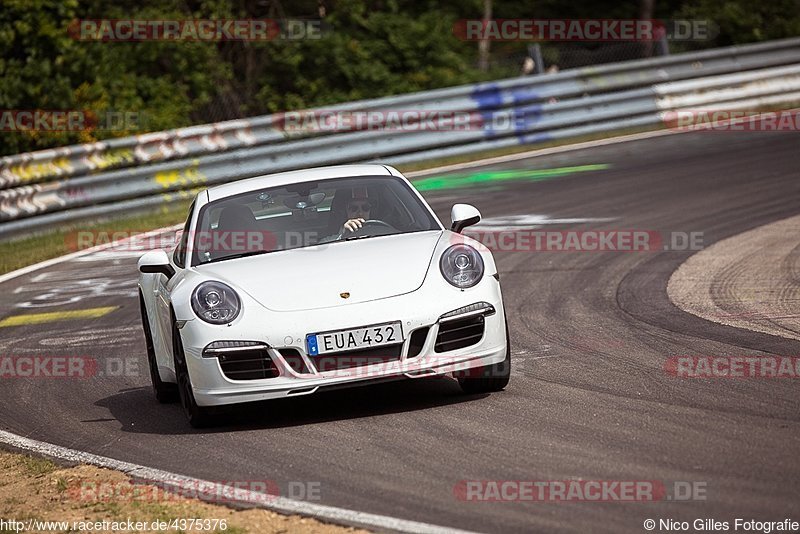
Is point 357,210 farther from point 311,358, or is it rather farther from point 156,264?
point 311,358

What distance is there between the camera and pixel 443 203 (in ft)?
49.7

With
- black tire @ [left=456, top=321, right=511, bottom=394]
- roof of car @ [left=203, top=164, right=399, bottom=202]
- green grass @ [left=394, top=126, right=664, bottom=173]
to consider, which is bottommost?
black tire @ [left=456, top=321, right=511, bottom=394]

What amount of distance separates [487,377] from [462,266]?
0.60m

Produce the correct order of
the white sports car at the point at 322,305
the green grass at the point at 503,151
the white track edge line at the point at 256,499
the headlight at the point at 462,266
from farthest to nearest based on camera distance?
Result: the green grass at the point at 503,151, the headlight at the point at 462,266, the white sports car at the point at 322,305, the white track edge line at the point at 256,499

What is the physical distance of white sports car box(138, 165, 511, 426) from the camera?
6402 millimetres

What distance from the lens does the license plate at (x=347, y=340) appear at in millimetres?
6367

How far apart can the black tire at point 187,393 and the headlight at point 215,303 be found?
25 centimetres

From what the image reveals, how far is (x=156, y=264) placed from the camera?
7.31 meters

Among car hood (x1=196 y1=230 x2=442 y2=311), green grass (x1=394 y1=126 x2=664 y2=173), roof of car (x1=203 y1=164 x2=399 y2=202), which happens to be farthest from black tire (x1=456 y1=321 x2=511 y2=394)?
green grass (x1=394 y1=126 x2=664 y2=173)

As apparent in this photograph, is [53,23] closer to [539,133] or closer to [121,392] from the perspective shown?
[539,133]

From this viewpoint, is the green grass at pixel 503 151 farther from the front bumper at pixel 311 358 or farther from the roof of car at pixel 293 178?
the front bumper at pixel 311 358

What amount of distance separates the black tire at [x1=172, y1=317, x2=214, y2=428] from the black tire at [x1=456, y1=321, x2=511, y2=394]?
1.34 metres

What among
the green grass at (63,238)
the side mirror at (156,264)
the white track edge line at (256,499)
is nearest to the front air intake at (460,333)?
the white track edge line at (256,499)

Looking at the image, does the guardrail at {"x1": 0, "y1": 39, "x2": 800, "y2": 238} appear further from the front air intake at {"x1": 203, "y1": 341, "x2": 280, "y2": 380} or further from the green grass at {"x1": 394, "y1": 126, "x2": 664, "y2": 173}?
the front air intake at {"x1": 203, "y1": 341, "x2": 280, "y2": 380}
